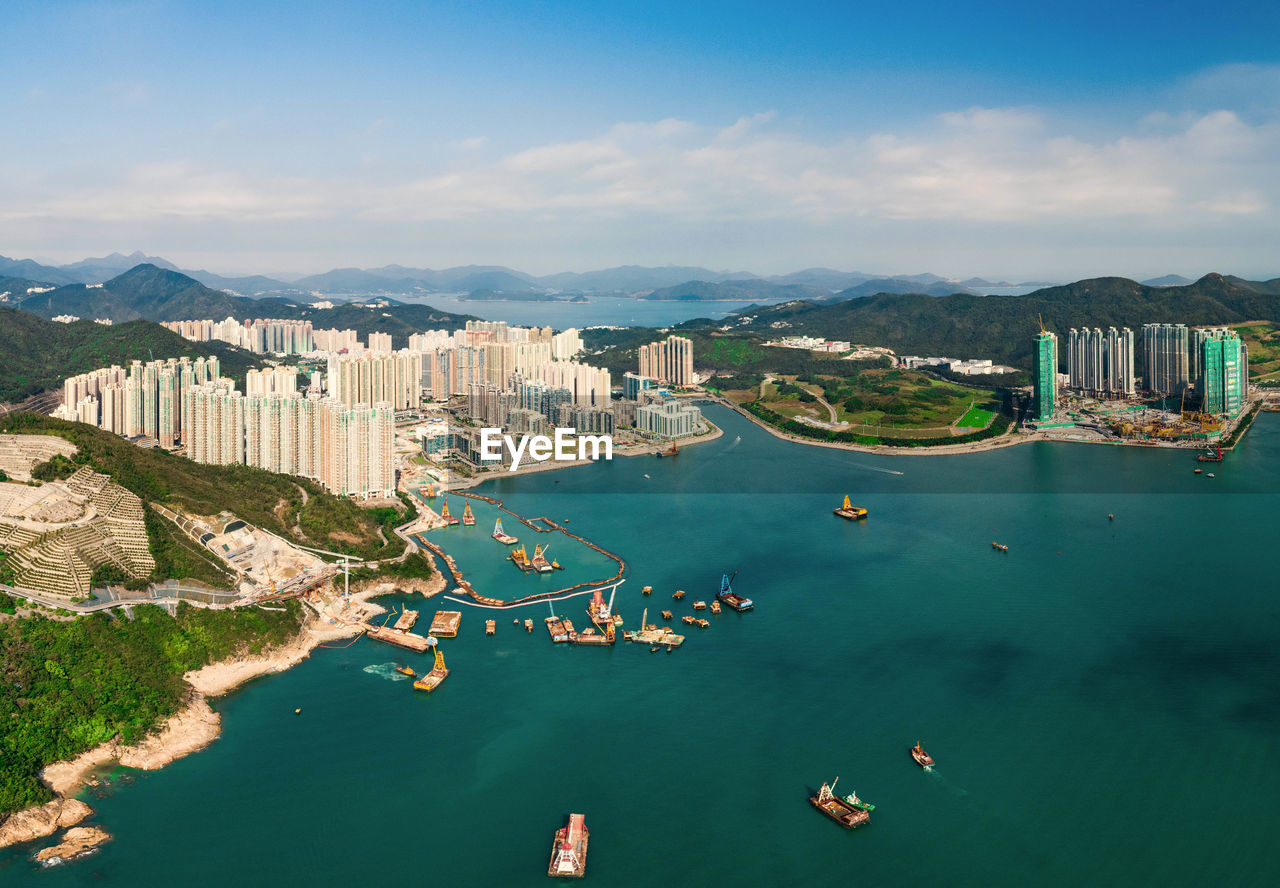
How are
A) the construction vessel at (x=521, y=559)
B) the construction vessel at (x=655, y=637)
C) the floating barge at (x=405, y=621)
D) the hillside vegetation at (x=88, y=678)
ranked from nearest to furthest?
the hillside vegetation at (x=88, y=678), the construction vessel at (x=655, y=637), the floating barge at (x=405, y=621), the construction vessel at (x=521, y=559)

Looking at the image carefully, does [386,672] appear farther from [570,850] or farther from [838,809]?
[838,809]

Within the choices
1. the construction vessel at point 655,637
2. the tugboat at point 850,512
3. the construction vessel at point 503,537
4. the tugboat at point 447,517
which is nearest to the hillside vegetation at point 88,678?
the construction vessel at point 655,637

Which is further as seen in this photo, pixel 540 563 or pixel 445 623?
pixel 540 563

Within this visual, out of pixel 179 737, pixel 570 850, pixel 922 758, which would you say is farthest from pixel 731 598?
pixel 179 737

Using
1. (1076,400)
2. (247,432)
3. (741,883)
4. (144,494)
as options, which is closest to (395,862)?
(741,883)

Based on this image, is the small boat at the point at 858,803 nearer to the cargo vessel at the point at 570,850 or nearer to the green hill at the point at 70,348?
the cargo vessel at the point at 570,850
